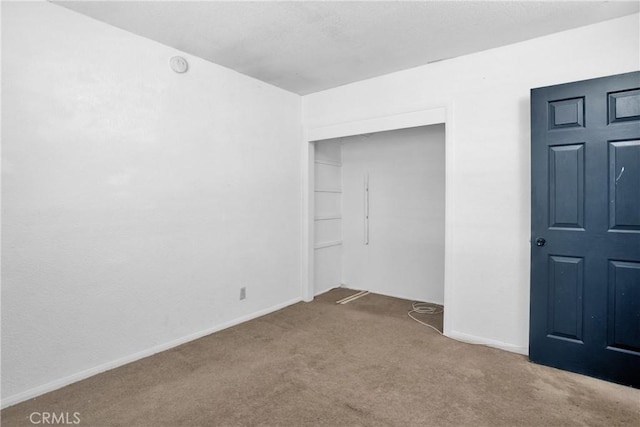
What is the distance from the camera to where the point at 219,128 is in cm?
334

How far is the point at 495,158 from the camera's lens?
2.95 meters

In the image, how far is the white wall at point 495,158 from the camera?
8.75ft

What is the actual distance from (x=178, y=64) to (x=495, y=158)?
2.88 metres

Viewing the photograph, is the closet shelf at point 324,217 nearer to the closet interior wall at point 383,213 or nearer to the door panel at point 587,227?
the closet interior wall at point 383,213

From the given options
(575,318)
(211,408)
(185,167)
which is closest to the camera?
(211,408)

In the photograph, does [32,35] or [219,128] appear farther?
[219,128]

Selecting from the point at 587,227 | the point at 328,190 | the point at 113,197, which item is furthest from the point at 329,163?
the point at 587,227

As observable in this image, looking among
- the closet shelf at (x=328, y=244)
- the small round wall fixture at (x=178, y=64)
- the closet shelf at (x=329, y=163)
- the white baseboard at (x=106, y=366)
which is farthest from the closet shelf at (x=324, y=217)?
the small round wall fixture at (x=178, y=64)

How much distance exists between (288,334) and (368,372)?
98cm

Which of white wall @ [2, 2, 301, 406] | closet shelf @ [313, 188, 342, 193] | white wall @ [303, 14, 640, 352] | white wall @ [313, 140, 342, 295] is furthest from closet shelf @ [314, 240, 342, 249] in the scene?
white wall @ [303, 14, 640, 352]

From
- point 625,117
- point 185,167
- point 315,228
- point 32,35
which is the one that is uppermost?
point 32,35

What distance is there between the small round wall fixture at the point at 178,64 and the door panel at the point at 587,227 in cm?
292

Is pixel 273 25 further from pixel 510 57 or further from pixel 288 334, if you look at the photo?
pixel 288 334

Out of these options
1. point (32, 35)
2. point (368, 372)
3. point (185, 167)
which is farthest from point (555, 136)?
point (32, 35)
